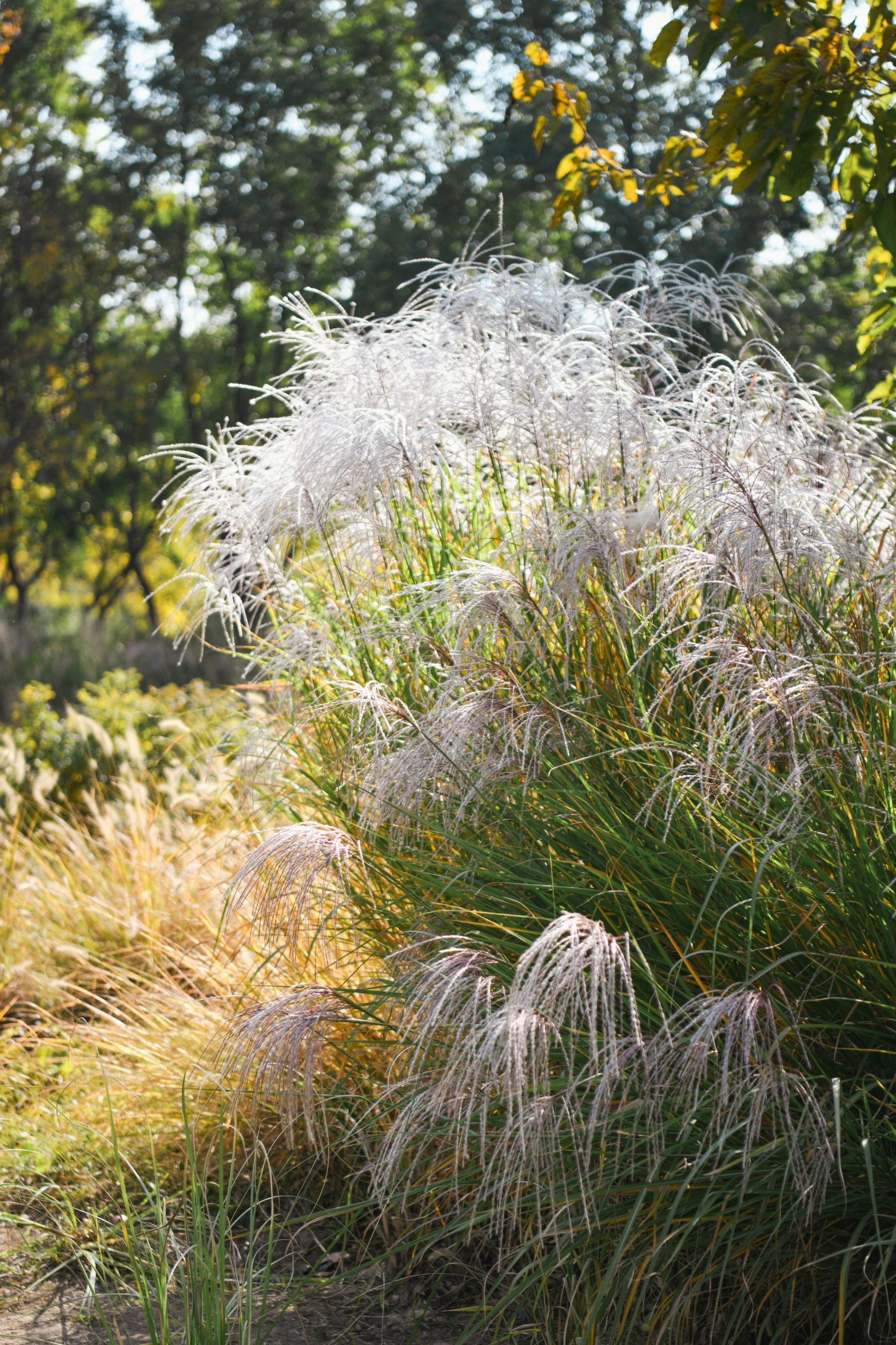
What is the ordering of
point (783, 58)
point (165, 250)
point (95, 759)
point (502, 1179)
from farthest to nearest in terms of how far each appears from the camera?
point (165, 250) → point (95, 759) → point (783, 58) → point (502, 1179)

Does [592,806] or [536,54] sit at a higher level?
[536,54]

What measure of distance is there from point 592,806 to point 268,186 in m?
16.0

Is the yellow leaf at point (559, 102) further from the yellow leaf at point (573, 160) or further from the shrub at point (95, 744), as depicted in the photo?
the shrub at point (95, 744)

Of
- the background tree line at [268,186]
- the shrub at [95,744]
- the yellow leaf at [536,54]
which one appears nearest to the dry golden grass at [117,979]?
the shrub at [95,744]

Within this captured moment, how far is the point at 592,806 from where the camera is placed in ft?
9.00

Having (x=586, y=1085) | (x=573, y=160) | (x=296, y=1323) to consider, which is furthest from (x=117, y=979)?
(x=573, y=160)

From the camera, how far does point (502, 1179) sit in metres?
2.27

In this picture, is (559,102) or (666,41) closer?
(666,41)

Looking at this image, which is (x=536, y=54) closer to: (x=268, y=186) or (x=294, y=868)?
(x=294, y=868)

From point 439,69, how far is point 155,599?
16.7 m

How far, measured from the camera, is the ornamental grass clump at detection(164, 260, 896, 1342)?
217cm

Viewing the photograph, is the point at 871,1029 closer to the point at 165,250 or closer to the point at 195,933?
the point at 195,933

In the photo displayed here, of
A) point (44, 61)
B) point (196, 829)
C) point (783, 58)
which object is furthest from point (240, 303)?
point (783, 58)

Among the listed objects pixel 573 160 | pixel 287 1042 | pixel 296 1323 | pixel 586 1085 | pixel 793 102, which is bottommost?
pixel 296 1323
